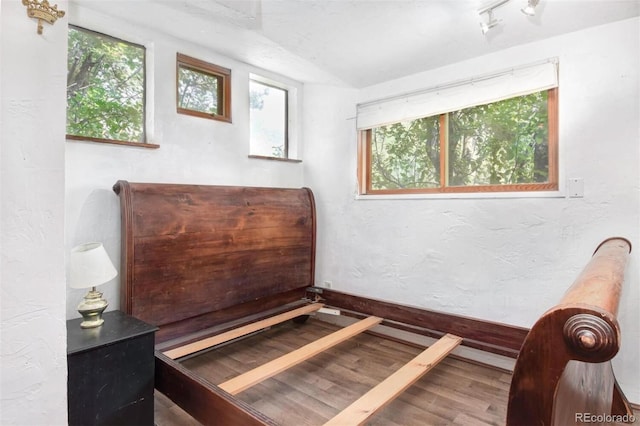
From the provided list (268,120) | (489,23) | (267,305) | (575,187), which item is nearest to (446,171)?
(575,187)

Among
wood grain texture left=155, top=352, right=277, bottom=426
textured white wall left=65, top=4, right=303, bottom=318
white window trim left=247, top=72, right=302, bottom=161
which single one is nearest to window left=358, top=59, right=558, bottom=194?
white window trim left=247, top=72, right=302, bottom=161

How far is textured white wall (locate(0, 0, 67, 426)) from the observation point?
117 cm

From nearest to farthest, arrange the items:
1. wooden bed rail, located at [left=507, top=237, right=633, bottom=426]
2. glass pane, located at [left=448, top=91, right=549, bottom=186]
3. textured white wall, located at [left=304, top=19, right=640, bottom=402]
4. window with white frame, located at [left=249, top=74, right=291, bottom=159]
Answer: wooden bed rail, located at [left=507, top=237, right=633, bottom=426] → textured white wall, located at [left=304, top=19, right=640, bottom=402] → glass pane, located at [left=448, top=91, right=549, bottom=186] → window with white frame, located at [left=249, top=74, right=291, bottom=159]

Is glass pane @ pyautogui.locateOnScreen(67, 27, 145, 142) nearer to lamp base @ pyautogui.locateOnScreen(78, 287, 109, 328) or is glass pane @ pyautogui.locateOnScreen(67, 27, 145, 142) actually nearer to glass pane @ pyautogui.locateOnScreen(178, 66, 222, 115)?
glass pane @ pyautogui.locateOnScreen(178, 66, 222, 115)

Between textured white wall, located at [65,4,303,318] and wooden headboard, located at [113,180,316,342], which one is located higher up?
textured white wall, located at [65,4,303,318]

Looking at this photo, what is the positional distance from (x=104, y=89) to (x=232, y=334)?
2.06 m

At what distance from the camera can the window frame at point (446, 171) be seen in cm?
239

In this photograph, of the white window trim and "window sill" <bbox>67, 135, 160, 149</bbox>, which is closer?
"window sill" <bbox>67, 135, 160, 149</bbox>

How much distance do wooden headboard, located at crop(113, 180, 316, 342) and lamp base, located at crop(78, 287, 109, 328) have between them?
0.33 m

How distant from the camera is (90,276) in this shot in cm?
188

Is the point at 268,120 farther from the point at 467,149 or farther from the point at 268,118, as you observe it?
the point at 467,149

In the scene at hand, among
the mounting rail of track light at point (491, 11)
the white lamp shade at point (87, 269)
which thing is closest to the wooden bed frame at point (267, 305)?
the white lamp shade at point (87, 269)

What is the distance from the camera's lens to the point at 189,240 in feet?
8.44

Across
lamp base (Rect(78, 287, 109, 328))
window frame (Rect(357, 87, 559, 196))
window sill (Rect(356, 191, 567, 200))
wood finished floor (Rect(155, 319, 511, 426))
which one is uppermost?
window frame (Rect(357, 87, 559, 196))
